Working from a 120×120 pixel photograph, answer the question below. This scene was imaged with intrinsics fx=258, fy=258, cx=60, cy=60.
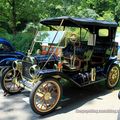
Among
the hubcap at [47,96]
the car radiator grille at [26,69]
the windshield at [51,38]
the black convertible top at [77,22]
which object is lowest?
the hubcap at [47,96]

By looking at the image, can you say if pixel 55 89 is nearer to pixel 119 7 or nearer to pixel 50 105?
pixel 50 105

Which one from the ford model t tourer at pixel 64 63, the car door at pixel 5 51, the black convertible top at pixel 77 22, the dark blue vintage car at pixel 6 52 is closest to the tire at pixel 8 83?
the ford model t tourer at pixel 64 63

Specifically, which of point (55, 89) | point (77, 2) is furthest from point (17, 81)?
point (77, 2)

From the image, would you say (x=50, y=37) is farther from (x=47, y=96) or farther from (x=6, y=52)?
(x=6, y=52)

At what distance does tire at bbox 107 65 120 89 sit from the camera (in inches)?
282

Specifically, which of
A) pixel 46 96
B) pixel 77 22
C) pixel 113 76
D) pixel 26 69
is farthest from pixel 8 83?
pixel 113 76

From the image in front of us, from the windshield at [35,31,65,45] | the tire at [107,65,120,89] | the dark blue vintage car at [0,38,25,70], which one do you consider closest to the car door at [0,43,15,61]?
the dark blue vintage car at [0,38,25,70]

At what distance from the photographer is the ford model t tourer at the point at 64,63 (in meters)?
5.50

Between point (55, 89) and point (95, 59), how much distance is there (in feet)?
6.35

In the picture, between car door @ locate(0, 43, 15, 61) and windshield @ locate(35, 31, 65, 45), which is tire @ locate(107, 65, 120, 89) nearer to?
windshield @ locate(35, 31, 65, 45)

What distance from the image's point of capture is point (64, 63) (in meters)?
6.30

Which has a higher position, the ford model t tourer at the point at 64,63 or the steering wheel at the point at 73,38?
the steering wheel at the point at 73,38

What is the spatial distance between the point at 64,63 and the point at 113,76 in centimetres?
178

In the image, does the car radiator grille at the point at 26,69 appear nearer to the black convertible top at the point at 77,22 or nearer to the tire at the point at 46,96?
the tire at the point at 46,96
